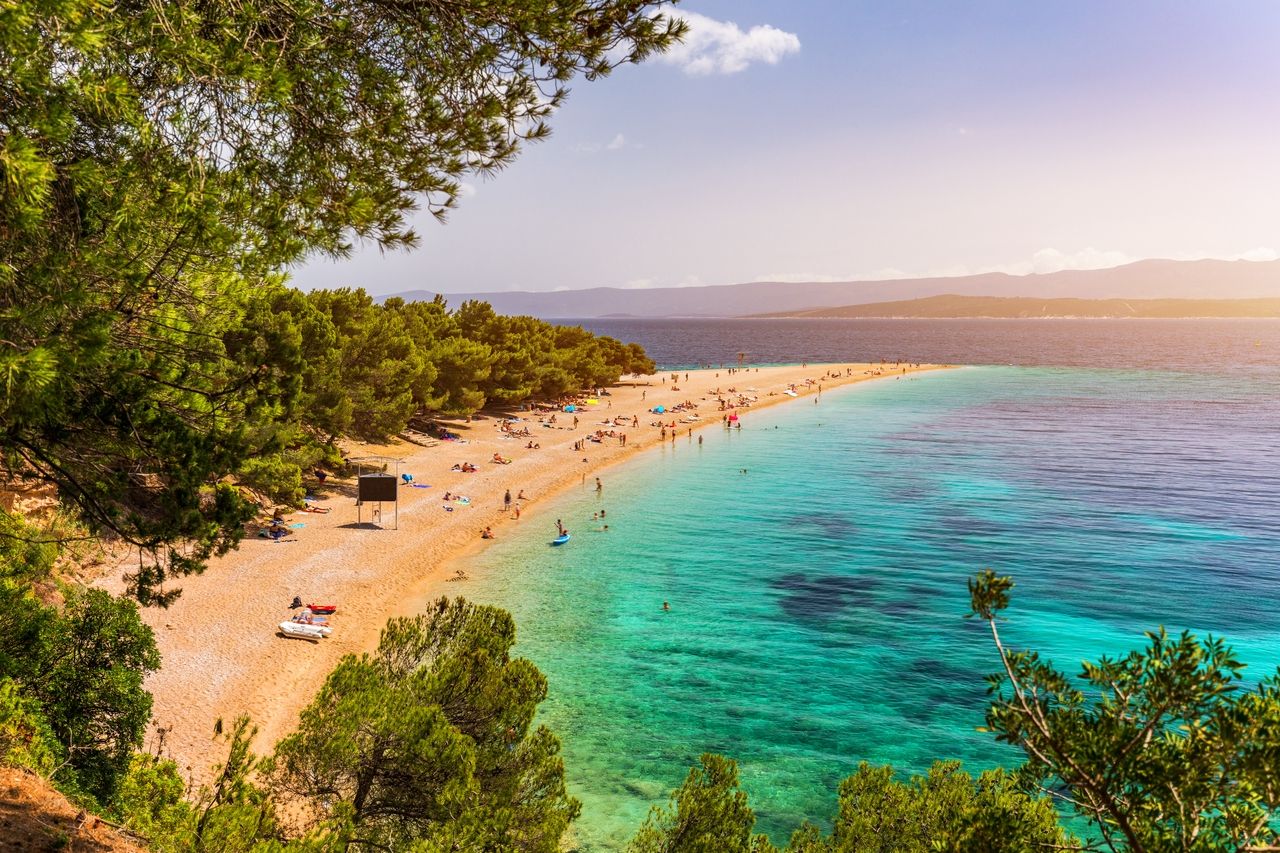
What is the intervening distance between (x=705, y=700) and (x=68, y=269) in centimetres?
1948

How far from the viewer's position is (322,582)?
26.6 meters

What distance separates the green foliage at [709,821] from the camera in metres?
10.4

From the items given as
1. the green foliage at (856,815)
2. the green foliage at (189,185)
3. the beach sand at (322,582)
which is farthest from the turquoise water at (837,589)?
the green foliage at (189,185)

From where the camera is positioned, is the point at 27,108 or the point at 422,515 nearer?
the point at 27,108

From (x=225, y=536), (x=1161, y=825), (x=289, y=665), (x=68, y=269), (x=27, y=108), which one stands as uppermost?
(x=27, y=108)

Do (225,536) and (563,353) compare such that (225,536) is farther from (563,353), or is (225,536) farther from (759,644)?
(563,353)

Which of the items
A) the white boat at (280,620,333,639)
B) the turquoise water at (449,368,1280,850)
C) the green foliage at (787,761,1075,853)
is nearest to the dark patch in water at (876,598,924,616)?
the turquoise water at (449,368,1280,850)

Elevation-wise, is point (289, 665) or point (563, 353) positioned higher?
point (563, 353)

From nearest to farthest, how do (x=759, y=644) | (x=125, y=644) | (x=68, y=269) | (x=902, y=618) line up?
(x=68, y=269) < (x=125, y=644) < (x=759, y=644) < (x=902, y=618)

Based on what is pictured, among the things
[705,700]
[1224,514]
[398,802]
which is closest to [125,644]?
[398,802]

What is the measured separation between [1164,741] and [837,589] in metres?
26.7

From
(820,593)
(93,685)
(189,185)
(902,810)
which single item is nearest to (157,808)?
(93,685)

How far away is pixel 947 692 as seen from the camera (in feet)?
73.1

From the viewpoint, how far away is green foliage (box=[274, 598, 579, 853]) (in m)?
9.87
